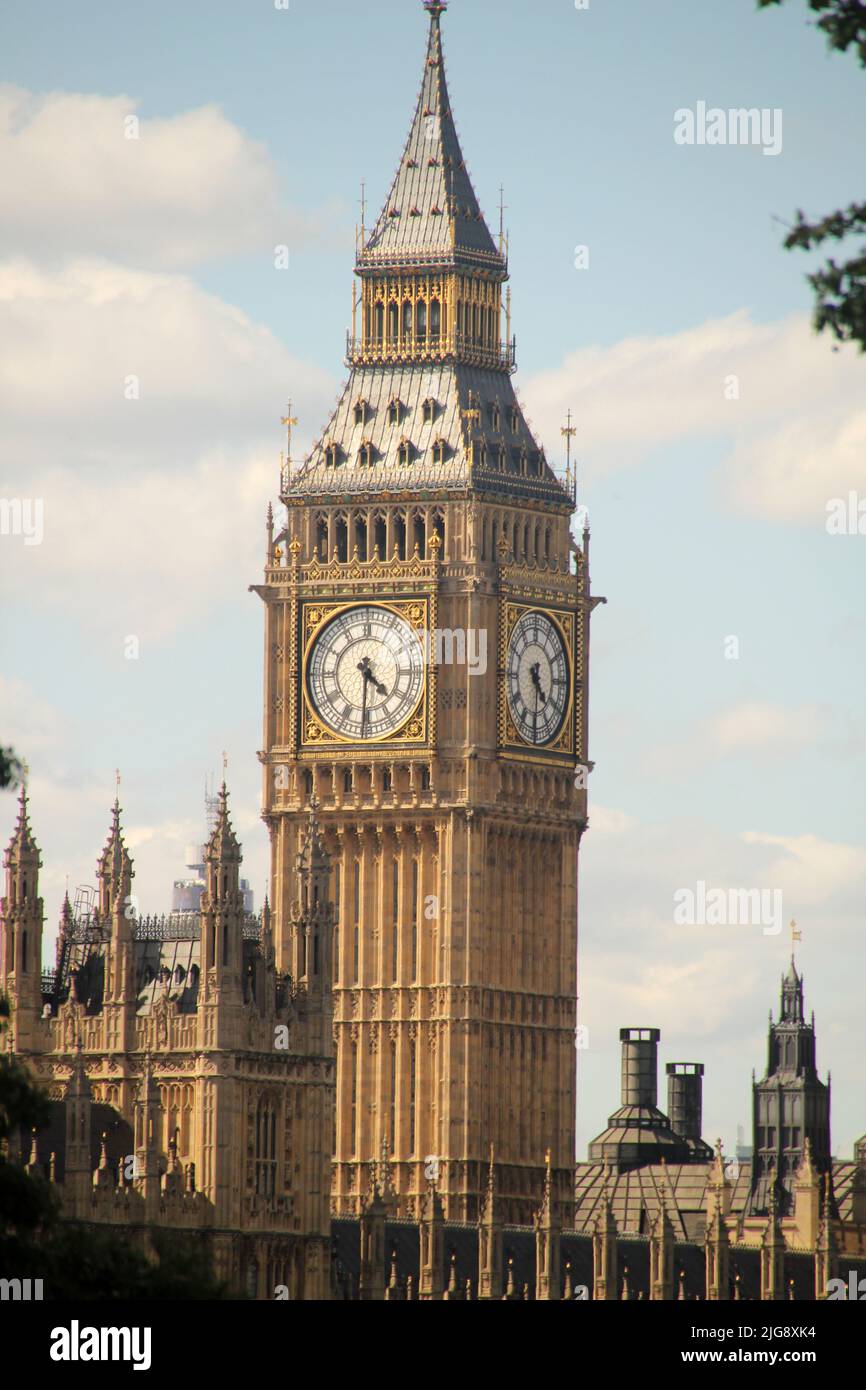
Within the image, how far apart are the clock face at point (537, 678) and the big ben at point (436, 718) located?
4.4 inches

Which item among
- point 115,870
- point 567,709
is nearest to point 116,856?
point 115,870

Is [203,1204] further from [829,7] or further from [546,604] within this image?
[829,7]

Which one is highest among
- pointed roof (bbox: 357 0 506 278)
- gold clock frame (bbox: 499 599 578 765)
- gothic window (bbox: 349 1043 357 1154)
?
pointed roof (bbox: 357 0 506 278)

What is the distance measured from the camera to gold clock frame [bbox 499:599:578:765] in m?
182

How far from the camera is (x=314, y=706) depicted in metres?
183

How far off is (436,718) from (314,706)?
4883mm

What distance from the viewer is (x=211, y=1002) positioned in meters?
145

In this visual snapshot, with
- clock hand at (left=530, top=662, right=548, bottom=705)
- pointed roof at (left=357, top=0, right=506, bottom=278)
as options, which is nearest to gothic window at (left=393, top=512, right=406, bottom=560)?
clock hand at (left=530, top=662, right=548, bottom=705)

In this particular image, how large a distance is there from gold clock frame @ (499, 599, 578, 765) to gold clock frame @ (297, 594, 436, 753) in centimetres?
261

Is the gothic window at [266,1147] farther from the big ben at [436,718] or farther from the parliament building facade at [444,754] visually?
the big ben at [436,718]

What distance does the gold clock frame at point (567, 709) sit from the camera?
7146 inches

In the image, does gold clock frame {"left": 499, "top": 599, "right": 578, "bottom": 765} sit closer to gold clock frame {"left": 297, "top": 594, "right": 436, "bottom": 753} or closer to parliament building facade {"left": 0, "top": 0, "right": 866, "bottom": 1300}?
parliament building facade {"left": 0, "top": 0, "right": 866, "bottom": 1300}

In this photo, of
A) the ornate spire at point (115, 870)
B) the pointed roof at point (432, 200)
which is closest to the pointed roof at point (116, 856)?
the ornate spire at point (115, 870)
